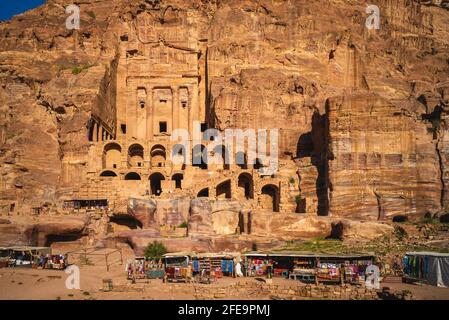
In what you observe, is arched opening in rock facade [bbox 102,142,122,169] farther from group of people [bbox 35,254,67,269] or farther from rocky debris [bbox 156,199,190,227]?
group of people [bbox 35,254,67,269]

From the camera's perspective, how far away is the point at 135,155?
228 ft

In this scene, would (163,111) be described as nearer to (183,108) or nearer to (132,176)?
(183,108)

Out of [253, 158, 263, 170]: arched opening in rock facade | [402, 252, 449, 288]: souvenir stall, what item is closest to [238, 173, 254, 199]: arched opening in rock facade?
[253, 158, 263, 170]: arched opening in rock facade

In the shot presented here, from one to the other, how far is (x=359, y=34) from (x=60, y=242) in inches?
1967

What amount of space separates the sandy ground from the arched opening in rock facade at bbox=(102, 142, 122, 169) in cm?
2533

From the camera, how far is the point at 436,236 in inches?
1833

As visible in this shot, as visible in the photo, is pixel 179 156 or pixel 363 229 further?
pixel 179 156

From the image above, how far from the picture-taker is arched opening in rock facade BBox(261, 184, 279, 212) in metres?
59.7

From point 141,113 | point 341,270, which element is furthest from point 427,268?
point 141,113

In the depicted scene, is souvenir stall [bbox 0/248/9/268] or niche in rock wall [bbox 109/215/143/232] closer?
souvenir stall [bbox 0/248/9/268]

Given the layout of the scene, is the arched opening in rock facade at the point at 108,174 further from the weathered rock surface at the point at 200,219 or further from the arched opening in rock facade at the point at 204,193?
the weathered rock surface at the point at 200,219

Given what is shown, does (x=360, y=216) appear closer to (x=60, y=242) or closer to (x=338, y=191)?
(x=338, y=191)

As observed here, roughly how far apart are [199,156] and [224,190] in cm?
746

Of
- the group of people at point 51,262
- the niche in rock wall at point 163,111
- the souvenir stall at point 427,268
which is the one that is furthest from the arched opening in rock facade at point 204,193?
the souvenir stall at point 427,268
